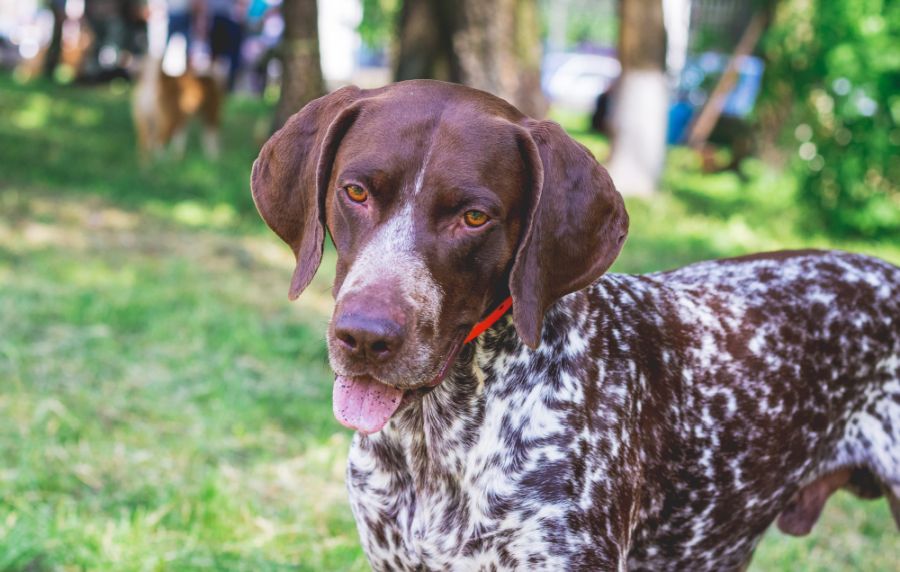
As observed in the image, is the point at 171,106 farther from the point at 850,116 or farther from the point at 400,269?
the point at 400,269

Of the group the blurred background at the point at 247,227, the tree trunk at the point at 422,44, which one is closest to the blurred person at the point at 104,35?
the blurred background at the point at 247,227

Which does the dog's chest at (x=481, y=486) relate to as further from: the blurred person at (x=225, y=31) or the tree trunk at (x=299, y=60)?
the blurred person at (x=225, y=31)

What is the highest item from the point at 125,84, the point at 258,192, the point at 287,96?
the point at 258,192

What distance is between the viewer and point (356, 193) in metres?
2.45

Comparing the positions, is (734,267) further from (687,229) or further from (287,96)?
(287,96)

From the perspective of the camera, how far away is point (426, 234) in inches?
92.9

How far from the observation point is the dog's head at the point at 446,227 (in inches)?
91.1

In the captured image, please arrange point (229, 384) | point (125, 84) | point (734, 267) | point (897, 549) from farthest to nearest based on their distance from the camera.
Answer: point (125, 84) < point (229, 384) < point (897, 549) < point (734, 267)

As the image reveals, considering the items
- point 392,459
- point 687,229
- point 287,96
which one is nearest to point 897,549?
point 392,459

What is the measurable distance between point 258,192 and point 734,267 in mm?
1487

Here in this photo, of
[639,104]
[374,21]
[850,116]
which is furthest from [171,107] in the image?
[374,21]

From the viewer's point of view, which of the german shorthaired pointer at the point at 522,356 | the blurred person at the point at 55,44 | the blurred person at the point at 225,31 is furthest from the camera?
the blurred person at the point at 55,44

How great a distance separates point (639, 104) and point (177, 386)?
744 cm

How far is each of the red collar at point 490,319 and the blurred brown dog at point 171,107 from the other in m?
9.52
